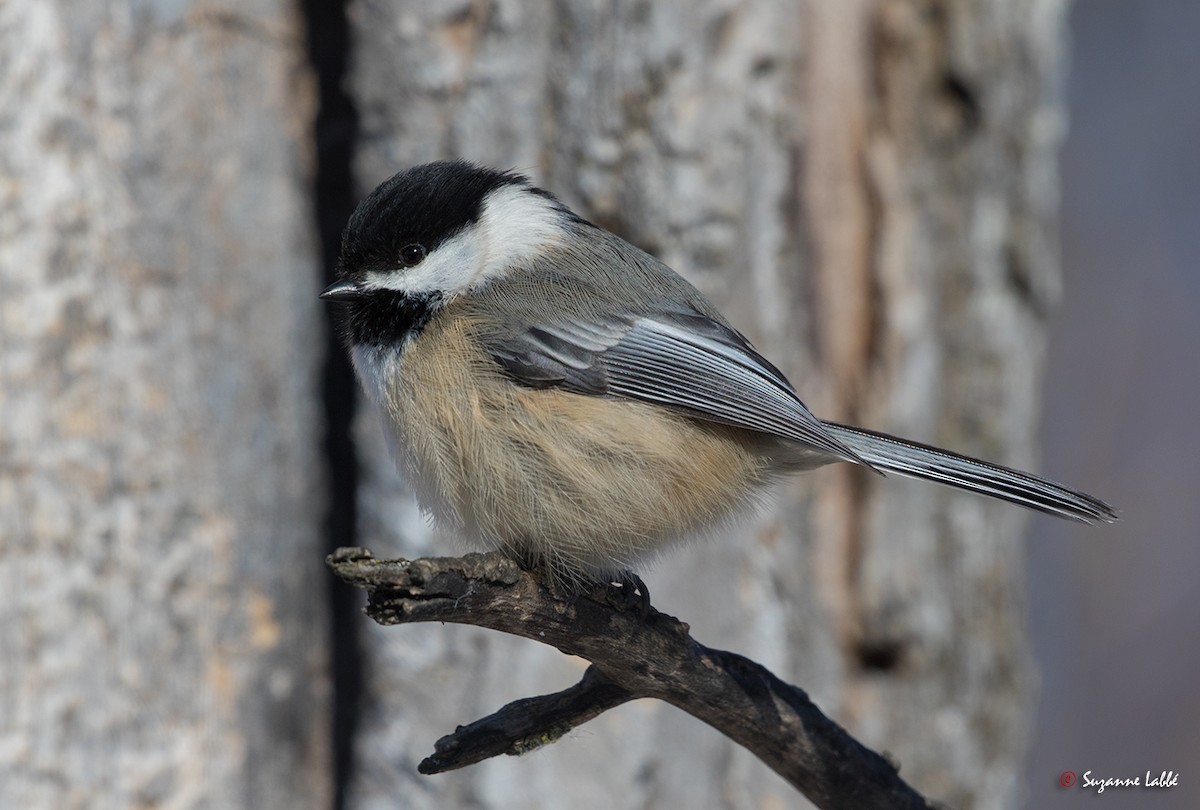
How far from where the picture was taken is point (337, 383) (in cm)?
280

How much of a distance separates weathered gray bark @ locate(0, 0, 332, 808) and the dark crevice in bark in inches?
1.4

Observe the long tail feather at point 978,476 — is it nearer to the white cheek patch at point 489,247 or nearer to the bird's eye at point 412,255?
the white cheek patch at point 489,247

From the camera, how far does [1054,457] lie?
5227 mm

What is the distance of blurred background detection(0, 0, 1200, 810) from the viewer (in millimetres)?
2453

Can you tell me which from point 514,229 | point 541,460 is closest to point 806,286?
point 514,229

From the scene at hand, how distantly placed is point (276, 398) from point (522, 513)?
1082 millimetres

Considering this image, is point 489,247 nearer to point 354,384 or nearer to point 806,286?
point 354,384

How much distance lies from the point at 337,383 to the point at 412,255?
0.86 m

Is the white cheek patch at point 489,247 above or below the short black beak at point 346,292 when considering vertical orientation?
above

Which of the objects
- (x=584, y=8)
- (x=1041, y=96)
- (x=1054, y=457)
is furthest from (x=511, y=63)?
(x=1054, y=457)

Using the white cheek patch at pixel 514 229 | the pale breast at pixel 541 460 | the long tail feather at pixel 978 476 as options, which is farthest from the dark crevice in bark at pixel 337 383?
the long tail feather at pixel 978 476

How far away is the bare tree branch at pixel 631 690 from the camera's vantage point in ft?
5.10

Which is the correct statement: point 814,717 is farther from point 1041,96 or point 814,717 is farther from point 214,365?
point 1041,96

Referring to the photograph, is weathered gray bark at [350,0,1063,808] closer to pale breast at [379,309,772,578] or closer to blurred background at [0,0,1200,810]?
blurred background at [0,0,1200,810]
